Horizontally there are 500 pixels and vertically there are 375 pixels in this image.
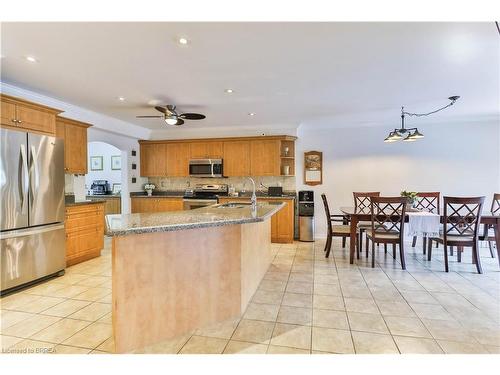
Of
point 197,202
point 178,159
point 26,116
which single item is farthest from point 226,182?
point 26,116

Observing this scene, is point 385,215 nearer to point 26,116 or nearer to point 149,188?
point 26,116

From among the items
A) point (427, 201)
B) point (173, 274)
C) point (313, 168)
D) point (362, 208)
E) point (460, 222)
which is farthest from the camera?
point (313, 168)

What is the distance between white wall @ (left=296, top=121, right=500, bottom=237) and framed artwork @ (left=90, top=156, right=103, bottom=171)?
520 cm

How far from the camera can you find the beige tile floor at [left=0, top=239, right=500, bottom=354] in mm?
1944

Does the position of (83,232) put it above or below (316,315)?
above

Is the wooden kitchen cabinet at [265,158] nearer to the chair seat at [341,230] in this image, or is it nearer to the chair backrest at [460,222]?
the chair seat at [341,230]

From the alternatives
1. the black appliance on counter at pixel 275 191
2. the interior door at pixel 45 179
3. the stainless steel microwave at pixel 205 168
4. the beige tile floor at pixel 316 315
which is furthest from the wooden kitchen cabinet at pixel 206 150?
the beige tile floor at pixel 316 315

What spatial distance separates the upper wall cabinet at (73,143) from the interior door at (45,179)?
586 mm

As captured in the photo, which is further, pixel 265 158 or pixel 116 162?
pixel 116 162

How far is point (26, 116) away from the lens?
9.97 ft

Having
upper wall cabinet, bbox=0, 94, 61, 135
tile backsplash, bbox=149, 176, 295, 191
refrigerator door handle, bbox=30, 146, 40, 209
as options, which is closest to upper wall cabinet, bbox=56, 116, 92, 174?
upper wall cabinet, bbox=0, 94, 61, 135

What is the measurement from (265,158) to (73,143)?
3.40 meters
